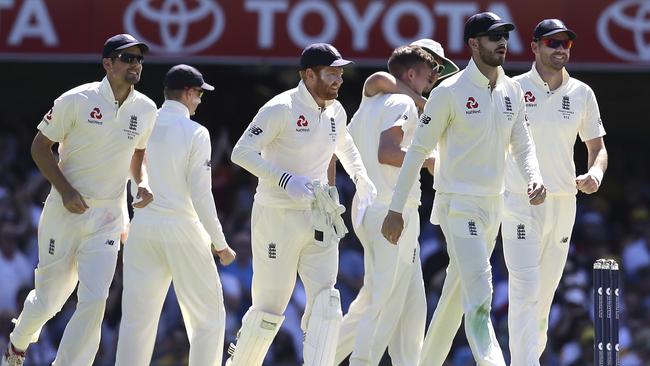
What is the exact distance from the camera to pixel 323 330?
858cm

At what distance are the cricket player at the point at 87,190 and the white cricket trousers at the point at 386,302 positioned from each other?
1.44 m

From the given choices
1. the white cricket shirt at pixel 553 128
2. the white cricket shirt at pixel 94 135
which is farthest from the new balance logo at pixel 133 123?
the white cricket shirt at pixel 553 128

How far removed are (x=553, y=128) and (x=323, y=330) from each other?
204cm

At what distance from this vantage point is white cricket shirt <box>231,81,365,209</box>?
341 inches

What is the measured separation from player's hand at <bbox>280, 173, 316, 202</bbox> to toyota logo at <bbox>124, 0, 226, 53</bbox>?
16.0 feet

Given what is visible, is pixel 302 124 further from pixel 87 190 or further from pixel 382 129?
pixel 87 190

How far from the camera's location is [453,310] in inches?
335

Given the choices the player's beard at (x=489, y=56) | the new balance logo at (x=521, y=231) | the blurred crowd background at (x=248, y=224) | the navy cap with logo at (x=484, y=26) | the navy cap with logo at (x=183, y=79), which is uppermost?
→ the navy cap with logo at (x=484, y=26)

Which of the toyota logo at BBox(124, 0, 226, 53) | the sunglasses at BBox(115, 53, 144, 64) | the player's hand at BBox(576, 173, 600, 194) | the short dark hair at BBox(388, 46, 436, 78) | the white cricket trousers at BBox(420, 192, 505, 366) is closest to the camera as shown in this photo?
the white cricket trousers at BBox(420, 192, 505, 366)

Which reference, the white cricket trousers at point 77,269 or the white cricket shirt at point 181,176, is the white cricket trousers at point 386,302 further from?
the white cricket trousers at point 77,269

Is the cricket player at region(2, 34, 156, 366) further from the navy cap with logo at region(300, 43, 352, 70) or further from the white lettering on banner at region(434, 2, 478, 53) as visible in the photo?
the white lettering on banner at region(434, 2, 478, 53)

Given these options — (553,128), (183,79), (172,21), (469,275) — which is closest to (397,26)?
(172,21)

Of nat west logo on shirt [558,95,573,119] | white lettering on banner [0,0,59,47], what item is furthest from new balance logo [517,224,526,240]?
white lettering on banner [0,0,59,47]

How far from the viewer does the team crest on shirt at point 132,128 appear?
8922 millimetres
